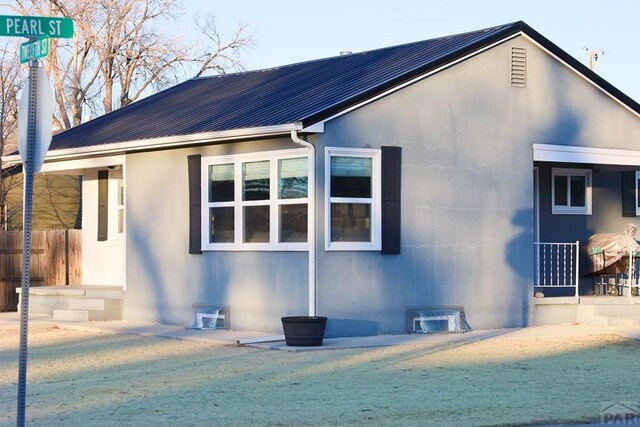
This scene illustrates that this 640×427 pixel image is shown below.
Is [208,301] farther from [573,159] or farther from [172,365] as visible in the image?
[573,159]

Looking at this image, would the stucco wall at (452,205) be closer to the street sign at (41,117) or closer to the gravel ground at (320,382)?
the gravel ground at (320,382)

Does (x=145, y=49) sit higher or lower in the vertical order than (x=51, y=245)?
higher

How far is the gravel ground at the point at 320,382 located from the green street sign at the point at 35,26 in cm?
367

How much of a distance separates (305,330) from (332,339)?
1221 millimetres

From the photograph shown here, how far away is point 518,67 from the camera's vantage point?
1956 centimetres

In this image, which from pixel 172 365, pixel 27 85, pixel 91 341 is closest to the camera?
pixel 27 85

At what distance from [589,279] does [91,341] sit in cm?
996

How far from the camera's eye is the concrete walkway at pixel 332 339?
16656mm

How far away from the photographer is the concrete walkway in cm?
1666

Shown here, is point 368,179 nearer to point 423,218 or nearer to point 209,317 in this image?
point 423,218

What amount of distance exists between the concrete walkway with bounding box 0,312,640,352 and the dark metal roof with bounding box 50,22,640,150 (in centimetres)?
326

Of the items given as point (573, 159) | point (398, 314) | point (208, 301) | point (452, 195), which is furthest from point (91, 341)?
point (573, 159)

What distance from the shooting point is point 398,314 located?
18.0m

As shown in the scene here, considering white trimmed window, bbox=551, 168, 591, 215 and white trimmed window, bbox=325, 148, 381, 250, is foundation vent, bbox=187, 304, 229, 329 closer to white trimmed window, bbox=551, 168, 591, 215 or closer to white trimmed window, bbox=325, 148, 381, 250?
white trimmed window, bbox=325, 148, 381, 250
